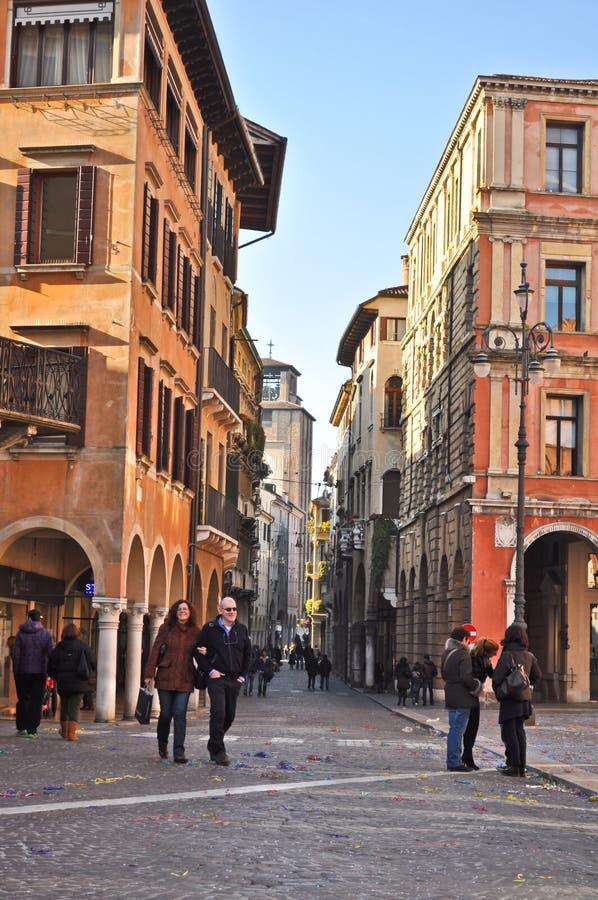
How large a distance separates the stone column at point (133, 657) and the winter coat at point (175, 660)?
35.7ft

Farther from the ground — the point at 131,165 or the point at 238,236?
the point at 238,236

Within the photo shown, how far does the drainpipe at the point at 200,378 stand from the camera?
3434cm

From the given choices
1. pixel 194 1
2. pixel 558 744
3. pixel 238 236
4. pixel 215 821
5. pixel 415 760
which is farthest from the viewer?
pixel 238 236

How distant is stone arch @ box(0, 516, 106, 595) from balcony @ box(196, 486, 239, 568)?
31.5 feet

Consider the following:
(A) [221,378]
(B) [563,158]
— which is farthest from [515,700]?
(B) [563,158]

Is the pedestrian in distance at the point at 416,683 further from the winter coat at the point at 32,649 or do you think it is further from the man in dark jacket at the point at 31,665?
the winter coat at the point at 32,649

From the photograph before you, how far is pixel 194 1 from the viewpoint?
96.4 feet

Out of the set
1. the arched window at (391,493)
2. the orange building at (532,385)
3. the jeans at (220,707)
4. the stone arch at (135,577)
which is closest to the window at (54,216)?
the stone arch at (135,577)

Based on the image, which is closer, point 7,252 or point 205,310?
point 7,252

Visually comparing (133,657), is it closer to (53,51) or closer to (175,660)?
(53,51)

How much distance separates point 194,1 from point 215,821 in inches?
857

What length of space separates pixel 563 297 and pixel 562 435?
421cm

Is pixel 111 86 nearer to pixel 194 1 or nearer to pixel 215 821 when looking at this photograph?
pixel 194 1

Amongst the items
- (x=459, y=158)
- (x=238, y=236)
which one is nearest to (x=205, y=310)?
(x=238, y=236)
